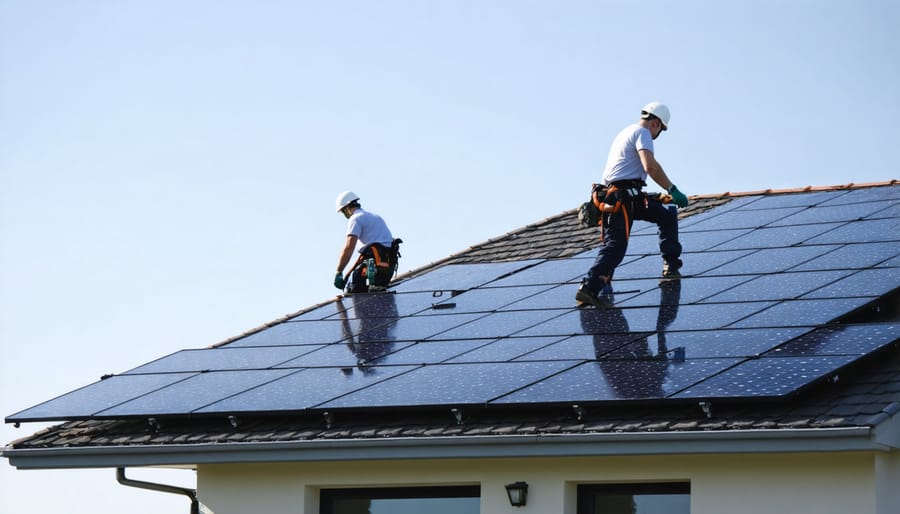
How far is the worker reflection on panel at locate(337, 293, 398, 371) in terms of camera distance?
44.3 ft

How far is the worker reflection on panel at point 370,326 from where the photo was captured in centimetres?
1351

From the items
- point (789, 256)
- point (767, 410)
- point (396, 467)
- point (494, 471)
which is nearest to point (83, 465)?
point (396, 467)

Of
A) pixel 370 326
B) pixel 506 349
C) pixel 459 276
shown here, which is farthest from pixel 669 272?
pixel 459 276

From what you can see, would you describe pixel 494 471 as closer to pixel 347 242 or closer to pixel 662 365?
pixel 662 365

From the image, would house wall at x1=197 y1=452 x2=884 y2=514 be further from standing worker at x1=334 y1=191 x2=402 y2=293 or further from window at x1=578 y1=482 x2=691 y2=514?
standing worker at x1=334 y1=191 x2=402 y2=293

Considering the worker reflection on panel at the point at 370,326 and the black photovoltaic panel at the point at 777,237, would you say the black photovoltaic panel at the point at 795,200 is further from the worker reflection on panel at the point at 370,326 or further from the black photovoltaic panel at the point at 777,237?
the worker reflection on panel at the point at 370,326

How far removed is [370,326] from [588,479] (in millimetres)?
4379

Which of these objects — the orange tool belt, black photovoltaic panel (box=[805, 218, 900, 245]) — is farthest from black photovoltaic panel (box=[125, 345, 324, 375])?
black photovoltaic panel (box=[805, 218, 900, 245])

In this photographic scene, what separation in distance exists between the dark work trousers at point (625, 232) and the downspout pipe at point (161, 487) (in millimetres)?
4136

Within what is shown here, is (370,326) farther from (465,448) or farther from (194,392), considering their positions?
(465,448)

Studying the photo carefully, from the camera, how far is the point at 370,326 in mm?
14844

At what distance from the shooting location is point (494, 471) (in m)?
11.3

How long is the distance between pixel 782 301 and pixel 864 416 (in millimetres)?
2902

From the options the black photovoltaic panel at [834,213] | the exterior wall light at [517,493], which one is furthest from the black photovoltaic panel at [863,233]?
the exterior wall light at [517,493]
